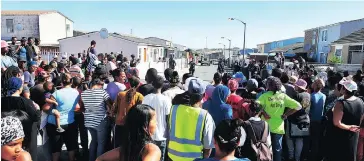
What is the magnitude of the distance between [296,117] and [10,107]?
4.41 metres

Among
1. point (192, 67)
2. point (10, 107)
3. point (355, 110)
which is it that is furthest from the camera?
point (192, 67)

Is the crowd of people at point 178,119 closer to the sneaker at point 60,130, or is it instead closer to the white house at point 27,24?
the sneaker at point 60,130

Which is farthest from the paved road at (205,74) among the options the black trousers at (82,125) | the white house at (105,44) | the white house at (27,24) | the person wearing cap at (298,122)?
the white house at (27,24)

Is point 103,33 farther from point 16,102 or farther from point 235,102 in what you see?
point 16,102

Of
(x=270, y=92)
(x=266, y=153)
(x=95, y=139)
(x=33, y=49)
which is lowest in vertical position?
(x=95, y=139)

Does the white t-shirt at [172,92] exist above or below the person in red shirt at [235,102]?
above

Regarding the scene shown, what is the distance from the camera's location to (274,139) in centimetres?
474

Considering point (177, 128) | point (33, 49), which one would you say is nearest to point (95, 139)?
point (177, 128)

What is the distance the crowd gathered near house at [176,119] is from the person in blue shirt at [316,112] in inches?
0.7

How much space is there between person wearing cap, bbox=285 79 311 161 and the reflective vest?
8.20ft

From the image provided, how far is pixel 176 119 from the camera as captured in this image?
3451 mm

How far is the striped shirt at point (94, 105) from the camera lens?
15.6ft

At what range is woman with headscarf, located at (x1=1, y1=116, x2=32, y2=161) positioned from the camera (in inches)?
85.8

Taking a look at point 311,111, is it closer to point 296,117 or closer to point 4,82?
point 296,117
